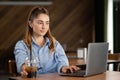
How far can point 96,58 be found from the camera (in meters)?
2.41

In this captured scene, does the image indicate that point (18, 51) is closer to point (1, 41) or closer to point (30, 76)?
point (30, 76)

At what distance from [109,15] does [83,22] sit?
0.72 metres

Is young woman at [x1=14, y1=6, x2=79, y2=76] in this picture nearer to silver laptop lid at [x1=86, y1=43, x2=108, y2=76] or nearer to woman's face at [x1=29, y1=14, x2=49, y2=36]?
woman's face at [x1=29, y1=14, x2=49, y2=36]

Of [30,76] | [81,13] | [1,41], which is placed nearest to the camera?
[30,76]

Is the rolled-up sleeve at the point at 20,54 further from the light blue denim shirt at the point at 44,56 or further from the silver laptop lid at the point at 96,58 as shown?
the silver laptop lid at the point at 96,58

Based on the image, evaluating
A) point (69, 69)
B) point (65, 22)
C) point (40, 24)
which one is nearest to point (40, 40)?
point (40, 24)

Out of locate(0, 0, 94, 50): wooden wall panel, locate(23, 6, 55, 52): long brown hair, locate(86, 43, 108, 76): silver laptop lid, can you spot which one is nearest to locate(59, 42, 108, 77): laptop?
locate(86, 43, 108, 76): silver laptop lid

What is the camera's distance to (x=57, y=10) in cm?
809

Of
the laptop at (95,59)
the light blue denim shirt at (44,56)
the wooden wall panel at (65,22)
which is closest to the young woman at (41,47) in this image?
the light blue denim shirt at (44,56)

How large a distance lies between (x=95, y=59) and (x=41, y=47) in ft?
1.88

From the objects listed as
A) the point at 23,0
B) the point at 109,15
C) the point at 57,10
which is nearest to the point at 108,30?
the point at 109,15

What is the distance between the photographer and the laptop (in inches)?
91.0

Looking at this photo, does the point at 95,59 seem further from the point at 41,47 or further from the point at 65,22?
the point at 65,22

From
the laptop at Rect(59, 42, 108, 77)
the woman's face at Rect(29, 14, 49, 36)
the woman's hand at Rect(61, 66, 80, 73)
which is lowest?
the woman's hand at Rect(61, 66, 80, 73)
